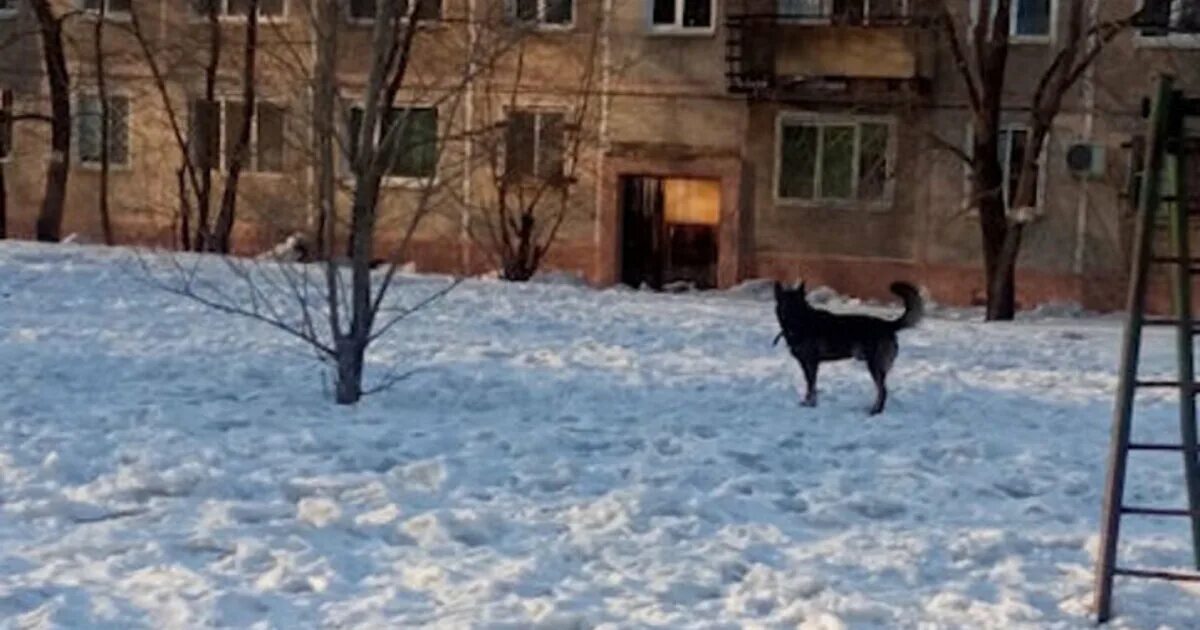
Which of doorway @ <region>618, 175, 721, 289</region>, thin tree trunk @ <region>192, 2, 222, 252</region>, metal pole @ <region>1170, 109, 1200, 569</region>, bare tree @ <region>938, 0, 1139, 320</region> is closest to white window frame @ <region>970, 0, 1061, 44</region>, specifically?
bare tree @ <region>938, 0, 1139, 320</region>

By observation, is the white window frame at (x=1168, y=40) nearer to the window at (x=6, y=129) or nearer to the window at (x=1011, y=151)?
the window at (x=1011, y=151)

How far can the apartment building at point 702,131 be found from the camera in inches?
1107

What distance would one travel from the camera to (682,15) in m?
30.3

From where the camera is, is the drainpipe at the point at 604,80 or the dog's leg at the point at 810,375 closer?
the dog's leg at the point at 810,375

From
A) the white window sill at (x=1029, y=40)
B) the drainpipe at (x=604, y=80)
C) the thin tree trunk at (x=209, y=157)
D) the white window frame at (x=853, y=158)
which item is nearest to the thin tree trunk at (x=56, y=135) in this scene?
the thin tree trunk at (x=209, y=157)

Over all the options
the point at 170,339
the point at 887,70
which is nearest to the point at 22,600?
the point at 170,339

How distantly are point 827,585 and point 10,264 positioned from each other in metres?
15.6

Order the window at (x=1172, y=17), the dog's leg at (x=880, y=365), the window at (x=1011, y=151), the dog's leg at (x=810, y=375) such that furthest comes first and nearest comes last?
the window at (x=1011, y=151) < the window at (x=1172, y=17) < the dog's leg at (x=810, y=375) < the dog's leg at (x=880, y=365)

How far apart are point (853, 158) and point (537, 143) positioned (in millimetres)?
5748

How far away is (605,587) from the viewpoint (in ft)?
20.9

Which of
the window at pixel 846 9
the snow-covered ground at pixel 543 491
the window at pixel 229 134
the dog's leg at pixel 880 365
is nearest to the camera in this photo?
the snow-covered ground at pixel 543 491

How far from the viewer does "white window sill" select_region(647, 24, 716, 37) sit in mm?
30000

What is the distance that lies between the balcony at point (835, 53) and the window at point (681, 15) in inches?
39.0

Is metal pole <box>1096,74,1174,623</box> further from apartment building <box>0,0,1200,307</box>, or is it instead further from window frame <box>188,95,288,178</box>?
window frame <box>188,95,288,178</box>
